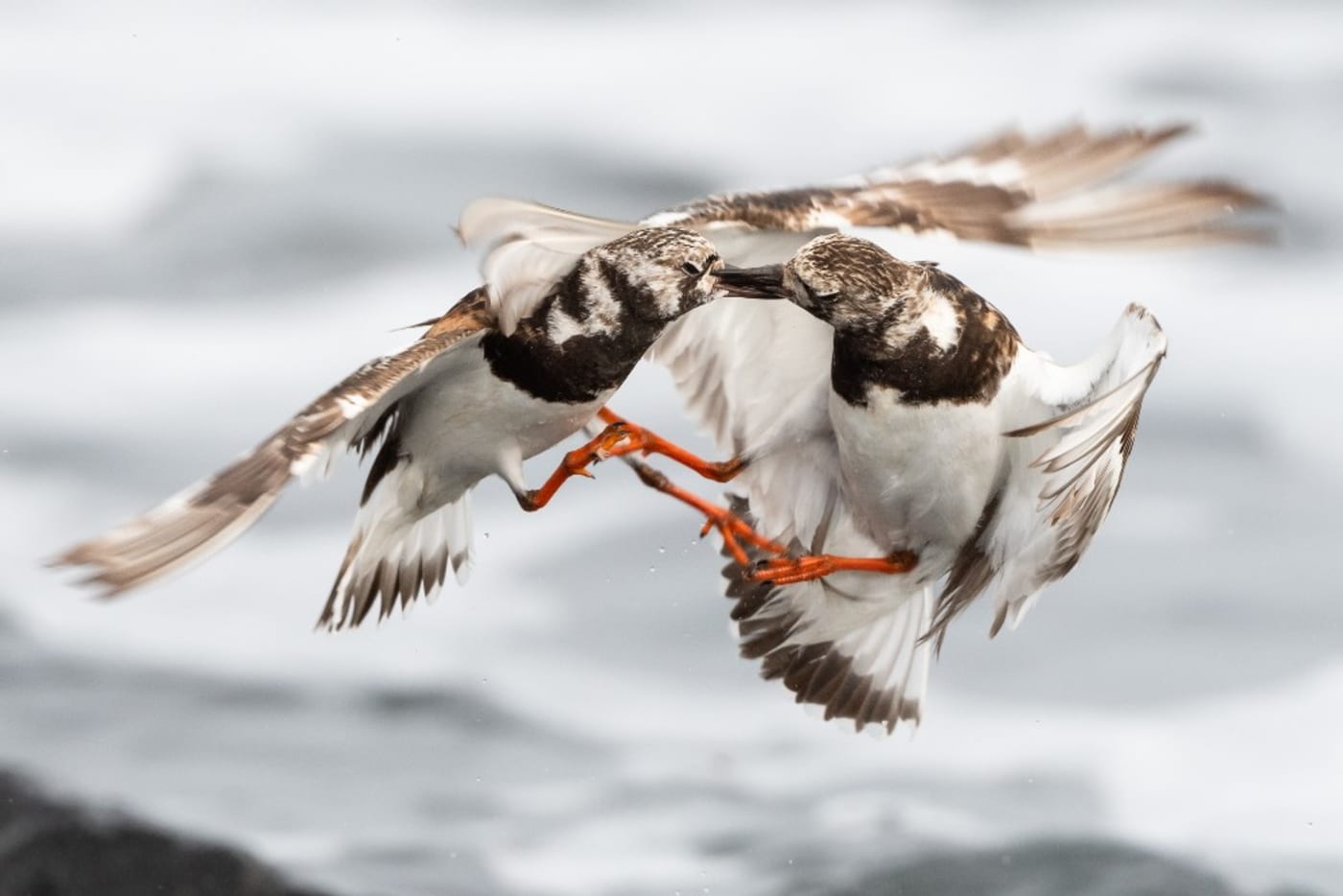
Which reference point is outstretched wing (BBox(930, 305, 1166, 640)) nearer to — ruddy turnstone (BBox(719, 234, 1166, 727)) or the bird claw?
ruddy turnstone (BBox(719, 234, 1166, 727))

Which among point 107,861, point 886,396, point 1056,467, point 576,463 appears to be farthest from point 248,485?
point 107,861

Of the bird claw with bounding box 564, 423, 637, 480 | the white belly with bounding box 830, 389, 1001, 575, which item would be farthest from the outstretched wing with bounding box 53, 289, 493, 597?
the white belly with bounding box 830, 389, 1001, 575

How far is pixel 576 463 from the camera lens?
16.7 feet

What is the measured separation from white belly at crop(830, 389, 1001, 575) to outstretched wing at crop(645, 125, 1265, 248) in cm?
58

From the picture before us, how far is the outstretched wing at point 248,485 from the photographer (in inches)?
153

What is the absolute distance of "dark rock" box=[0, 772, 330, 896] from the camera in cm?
845

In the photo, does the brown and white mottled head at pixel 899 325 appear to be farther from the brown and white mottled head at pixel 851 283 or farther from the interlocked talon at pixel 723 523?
the interlocked talon at pixel 723 523

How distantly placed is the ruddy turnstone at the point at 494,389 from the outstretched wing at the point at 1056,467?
852 millimetres

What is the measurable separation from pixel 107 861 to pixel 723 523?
403 cm

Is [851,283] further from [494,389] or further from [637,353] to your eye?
[494,389]

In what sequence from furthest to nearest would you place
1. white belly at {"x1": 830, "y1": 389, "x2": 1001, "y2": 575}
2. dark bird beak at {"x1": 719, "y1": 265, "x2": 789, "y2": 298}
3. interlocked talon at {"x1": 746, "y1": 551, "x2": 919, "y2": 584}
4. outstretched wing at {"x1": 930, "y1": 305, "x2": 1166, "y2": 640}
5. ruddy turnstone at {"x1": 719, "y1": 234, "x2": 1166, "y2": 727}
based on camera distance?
interlocked talon at {"x1": 746, "y1": 551, "x2": 919, "y2": 584} → dark bird beak at {"x1": 719, "y1": 265, "x2": 789, "y2": 298} → white belly at {"x1": 830, "y1": 389, "x2": 1001, "y2": 575} → ruddy turnstone at {"x1": 719, "y1": 234, "x2": 1166, "y2": 727} → outstretched wing at {"x1": 930, "y1": 305, "x2": 1166, "y2": 640}

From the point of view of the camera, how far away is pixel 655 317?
4914 mm

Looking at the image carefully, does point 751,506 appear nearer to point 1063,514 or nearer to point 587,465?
point 587,465

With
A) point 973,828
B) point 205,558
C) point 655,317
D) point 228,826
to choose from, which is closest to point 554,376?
point 655,317
